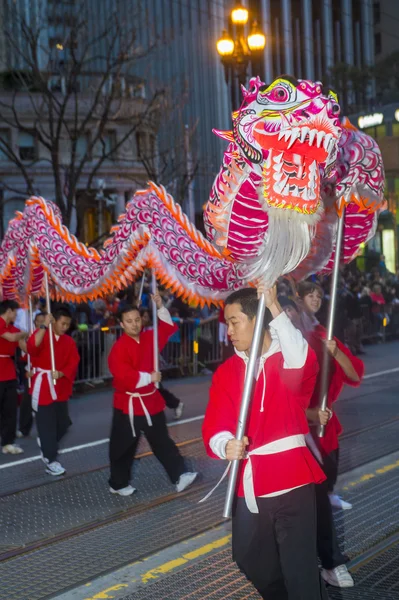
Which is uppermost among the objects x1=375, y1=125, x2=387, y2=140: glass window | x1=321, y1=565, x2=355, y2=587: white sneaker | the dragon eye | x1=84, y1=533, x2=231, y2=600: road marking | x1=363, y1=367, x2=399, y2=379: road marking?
x1=375, y1=125, x2=387, y2=140: glass window

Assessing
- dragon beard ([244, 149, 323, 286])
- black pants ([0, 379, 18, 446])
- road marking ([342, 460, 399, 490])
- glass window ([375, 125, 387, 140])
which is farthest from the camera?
glass window ([375, 125, 387, 140])

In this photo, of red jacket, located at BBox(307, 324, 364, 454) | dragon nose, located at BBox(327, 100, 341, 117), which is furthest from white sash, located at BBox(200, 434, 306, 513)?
red jacket, located at BBox(307, 324, 364, 454)

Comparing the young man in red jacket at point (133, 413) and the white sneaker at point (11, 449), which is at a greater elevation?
the young man in red jacket at point (133, 413)

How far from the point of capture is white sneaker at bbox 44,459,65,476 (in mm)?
9414

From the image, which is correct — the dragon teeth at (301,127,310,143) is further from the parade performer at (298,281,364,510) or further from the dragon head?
the parade performer at (298,281,364,510)

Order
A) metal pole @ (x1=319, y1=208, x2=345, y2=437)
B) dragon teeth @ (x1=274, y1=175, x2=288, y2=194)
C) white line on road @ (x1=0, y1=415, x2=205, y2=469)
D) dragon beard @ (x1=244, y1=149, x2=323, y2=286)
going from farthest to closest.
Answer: white line on road @ (x1=0, y1=415, x2=205, y2=469) < metal pole @ (x1=319, y1=208, x2=345, y2=437) < dragon teeth @ (x1=274, y1=175, x2=288, y2=194) < dragon beard @ (x1=244, y1=149, x2=323, y2=286)

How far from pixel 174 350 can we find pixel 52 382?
8.56 meters

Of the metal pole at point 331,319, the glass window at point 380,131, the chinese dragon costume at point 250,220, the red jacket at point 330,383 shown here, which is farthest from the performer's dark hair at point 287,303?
the glass window at point 380,131

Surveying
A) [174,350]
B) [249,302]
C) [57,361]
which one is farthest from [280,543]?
[174,350]

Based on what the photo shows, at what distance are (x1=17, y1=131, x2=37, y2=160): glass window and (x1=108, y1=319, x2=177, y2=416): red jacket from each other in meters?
37.9

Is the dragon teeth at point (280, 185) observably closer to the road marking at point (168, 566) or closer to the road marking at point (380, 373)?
the road marking at point (168, 566)

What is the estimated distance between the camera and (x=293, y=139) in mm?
5012

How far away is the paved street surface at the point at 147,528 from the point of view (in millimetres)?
6086

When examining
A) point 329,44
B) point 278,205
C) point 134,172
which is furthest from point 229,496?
point 329,44
